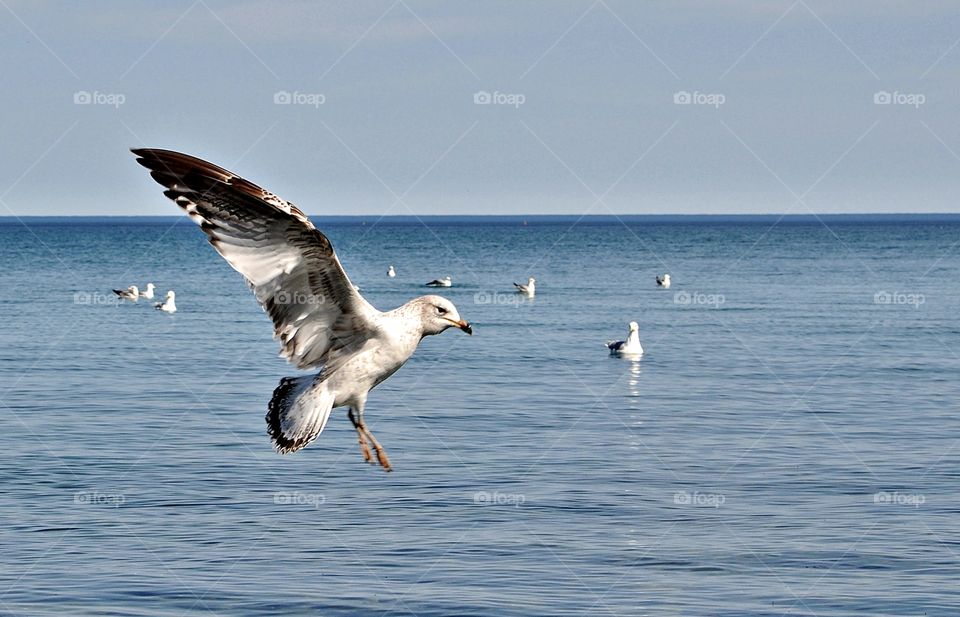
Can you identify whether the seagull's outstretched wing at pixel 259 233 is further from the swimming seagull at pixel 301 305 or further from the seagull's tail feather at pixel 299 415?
the seagull's tail feather at pixel 299 415

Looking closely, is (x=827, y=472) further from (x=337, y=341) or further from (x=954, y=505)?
(x=337, y=341)

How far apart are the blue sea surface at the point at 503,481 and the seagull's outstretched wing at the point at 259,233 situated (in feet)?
13.3

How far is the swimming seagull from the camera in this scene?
32.8ft

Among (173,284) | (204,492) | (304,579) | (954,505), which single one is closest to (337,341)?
(304,579)

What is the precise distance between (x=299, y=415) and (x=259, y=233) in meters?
1.52

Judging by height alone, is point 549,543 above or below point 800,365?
below

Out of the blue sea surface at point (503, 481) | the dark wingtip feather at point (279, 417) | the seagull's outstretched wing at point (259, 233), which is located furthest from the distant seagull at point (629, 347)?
the seagull's outstretched wing at point (259, 233)

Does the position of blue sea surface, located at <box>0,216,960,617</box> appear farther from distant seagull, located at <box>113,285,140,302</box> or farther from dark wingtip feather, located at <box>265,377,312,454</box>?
distant seagull, located at <box>113,285,140,302</box>

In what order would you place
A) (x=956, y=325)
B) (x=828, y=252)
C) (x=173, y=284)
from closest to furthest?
(x=956, y=325), (x=173, y=284), (x=828, y=252)

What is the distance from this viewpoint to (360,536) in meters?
15.8

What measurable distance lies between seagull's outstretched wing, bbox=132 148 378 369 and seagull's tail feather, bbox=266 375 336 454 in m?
0.68

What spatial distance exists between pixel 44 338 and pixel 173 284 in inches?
1150

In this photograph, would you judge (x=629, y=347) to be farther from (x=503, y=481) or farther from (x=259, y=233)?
(x=259, y=233)

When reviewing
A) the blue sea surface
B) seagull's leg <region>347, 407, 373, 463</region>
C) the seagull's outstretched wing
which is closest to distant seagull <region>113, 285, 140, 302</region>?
the blue sea surface
